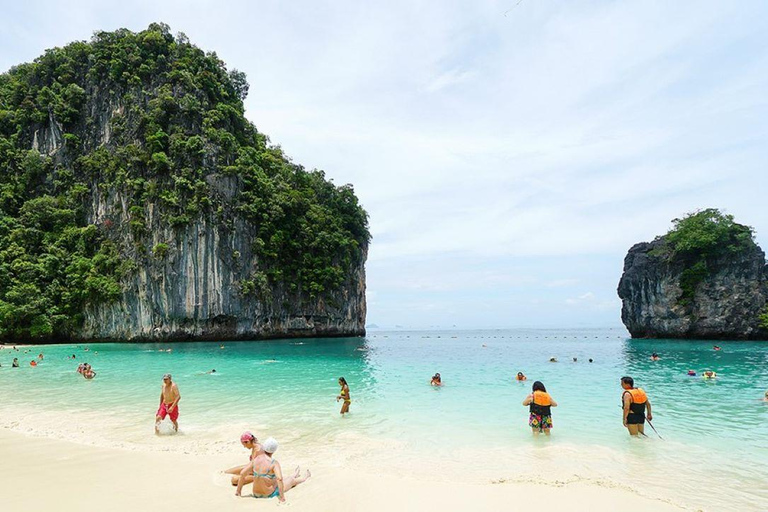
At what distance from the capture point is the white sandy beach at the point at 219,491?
16.7 feet

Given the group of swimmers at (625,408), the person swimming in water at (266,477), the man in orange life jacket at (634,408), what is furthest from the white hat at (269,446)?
the man in orange life jacket at (634,408)

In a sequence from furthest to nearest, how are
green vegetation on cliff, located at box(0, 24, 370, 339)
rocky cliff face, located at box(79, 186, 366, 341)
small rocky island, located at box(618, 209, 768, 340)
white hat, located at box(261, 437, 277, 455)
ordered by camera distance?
small rocky island, located at box(618, 209, 768, 340) < rocky cliff face, located at box(79, 186, 366, 341) < green vegetation on cliff, located at box(0, 24, 370, 339) < white hat, located at box(261, 437, 277, 455)

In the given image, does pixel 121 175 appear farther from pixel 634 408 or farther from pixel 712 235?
pixel 712 235

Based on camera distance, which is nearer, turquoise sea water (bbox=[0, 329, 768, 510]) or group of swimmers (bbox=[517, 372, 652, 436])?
turquoise sea water (bbox=[0, 329, 768, 510])

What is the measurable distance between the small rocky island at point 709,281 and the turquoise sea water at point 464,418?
2931cm

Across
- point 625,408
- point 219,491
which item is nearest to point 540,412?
point 625,408

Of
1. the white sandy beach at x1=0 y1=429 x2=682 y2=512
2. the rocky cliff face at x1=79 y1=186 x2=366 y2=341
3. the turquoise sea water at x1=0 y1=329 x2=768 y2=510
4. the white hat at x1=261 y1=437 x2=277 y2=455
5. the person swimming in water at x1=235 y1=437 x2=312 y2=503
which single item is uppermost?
the rocky cliff face at x1=79 y1=186 x2=366 y2=341

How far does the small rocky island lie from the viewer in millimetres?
43344

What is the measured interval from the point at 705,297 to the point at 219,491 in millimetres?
52853

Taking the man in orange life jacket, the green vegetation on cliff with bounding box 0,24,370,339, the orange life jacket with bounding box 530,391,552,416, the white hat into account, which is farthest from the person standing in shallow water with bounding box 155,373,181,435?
the green vegetation on cliff with bounding box 0,24,370,339

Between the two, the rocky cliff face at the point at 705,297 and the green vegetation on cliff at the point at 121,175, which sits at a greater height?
the green vegetation on cliff at the point at 121,175

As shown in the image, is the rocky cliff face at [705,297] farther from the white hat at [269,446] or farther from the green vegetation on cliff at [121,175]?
the white hat at [269,446]

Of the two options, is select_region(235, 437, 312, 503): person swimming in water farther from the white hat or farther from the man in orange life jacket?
the man in orange life jacket

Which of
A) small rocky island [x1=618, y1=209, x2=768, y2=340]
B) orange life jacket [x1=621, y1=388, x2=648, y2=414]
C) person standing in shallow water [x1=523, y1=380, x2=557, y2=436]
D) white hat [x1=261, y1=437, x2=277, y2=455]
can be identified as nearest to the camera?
white hat [x1=261, y1=437, x2=277, y2=455]
